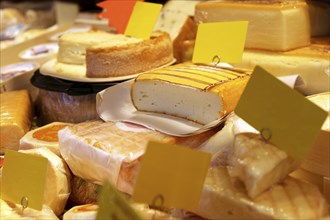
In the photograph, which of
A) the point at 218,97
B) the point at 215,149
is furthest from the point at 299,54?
the point at 215,149

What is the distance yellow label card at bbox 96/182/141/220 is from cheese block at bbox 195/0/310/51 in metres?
1.02

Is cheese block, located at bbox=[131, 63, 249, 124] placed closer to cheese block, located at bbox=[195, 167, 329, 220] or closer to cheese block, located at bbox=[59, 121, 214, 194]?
cheese block, located at bbox=[59, 121, 214, 194]

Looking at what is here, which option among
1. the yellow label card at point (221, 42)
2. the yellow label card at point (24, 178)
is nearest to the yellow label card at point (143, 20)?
the yellow label card at point (221, 42)

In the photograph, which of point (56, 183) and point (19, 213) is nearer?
point (19, 213)

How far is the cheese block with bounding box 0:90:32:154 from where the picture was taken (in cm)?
171

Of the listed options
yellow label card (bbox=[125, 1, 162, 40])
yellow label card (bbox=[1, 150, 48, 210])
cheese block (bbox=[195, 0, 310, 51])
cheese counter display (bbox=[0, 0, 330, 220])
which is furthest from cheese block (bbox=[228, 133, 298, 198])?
yellow label card (bbox=[125, 1, 162, 40])

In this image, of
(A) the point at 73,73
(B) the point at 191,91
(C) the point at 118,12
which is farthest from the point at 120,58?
(B) the point at 191,91

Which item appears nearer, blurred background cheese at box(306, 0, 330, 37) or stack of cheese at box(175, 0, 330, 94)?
stack of cheese at box(175, 0, 330, 94)

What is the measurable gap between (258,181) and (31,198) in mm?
592

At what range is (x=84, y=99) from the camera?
1.77 m

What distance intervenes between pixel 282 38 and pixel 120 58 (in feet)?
2.01

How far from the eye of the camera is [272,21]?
66.4 inches

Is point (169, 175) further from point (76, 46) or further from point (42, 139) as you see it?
point (76, 46)

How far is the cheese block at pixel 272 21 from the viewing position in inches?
65.8
